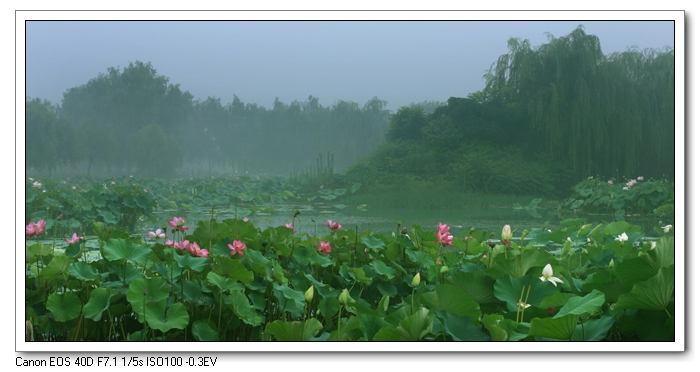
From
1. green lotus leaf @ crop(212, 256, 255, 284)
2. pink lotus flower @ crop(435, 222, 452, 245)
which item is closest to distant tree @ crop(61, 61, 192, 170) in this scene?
green lotus leaf @ crop(212, 256, 255, 284)

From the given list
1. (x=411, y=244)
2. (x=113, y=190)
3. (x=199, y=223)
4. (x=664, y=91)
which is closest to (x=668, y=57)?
(x=664, y=91)

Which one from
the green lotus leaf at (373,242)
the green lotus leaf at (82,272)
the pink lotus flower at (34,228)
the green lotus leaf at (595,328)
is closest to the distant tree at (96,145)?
the pink lotus flower at (34,228)

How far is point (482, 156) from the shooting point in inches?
78.0

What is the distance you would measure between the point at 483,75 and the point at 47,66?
56.3 inches

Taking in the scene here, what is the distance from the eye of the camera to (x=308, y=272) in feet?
5.80

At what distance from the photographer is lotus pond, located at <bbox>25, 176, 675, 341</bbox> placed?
1371 millimetres

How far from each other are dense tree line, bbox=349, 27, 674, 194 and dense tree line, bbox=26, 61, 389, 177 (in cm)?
15

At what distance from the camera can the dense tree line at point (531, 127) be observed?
1.93 metres

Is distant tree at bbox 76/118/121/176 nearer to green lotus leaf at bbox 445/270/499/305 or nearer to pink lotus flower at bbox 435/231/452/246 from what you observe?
pink lotus flower at bbox 435/231/452/246

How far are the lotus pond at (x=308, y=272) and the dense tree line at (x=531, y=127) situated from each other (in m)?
0.16

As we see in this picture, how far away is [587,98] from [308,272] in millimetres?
1142

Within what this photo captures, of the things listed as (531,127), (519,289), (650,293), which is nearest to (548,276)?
(519,289)

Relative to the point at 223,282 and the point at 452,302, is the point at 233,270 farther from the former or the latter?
the point at 452,302

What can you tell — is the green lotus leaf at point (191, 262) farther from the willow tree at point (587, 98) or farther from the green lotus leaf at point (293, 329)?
the willow tree at point (587, 98)
